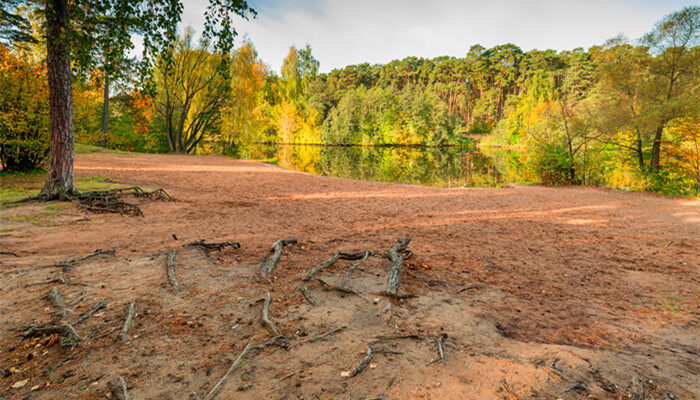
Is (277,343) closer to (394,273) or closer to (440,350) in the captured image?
(440,350)

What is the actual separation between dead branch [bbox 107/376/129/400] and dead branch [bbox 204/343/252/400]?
445 millimetres

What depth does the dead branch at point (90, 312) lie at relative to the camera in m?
2.50

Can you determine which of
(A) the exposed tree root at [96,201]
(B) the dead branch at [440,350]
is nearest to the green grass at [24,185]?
(A) the exposed tree root at [96,201]

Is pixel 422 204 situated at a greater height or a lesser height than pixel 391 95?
lesser

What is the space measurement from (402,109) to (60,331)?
54692mm

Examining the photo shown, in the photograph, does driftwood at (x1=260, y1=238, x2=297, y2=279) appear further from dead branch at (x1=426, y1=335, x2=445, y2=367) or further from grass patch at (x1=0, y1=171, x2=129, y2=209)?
grass patch at (x1=0, y1=171, x2=129, y2=209)

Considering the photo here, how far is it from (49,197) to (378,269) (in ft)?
25.8

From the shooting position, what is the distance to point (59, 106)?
21.9ft

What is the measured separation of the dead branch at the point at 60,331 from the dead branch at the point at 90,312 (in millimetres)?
102

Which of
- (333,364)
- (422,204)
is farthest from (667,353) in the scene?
(422,204)

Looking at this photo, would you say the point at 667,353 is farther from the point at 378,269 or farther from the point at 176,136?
the point at 176,136

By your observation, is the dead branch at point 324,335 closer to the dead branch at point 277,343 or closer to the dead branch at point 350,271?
the dead branch at point 277,343

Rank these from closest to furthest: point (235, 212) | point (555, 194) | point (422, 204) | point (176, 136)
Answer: point (235, 212) < point (422, 204) < point (555, 194) < point (176, 136)

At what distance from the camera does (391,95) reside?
54531 mm
